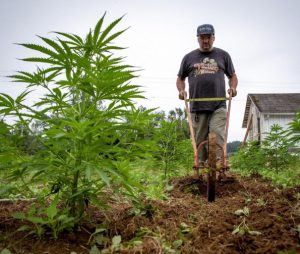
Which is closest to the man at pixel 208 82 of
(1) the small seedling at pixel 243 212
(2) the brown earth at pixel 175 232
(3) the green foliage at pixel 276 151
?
(3) the green foliage at pixel 276 151

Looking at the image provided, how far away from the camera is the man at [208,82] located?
519 cm

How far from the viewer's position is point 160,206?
308 centimetres

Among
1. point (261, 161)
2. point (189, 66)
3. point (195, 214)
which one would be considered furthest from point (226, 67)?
point (195, 214)

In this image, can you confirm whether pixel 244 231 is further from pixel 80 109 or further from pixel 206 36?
pixel 206 36

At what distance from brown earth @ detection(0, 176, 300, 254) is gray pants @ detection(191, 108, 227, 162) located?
2.00 metres

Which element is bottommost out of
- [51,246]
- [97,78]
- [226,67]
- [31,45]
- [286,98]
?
[51,246]

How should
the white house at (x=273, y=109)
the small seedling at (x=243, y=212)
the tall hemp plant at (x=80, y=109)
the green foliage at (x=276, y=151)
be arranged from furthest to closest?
the white house at (x=273, y=109), the green foliage at (x=276, y=151), the small seedling at (x=243, y=212), the tall hemp plant at (x=80, y=109)

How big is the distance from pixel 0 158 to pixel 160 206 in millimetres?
1547

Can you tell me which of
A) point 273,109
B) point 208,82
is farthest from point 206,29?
point 273,109

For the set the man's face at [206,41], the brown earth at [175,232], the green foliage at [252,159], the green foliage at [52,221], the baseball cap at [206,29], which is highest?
the baseball cap at [206,29]

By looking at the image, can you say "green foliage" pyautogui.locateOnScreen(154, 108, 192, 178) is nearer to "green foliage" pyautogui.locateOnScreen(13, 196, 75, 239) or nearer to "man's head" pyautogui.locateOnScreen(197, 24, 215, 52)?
"man's head" pyautogui.locateOnScreen(197, 24, 215, 52)

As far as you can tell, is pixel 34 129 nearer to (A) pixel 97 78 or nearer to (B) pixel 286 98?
(A) pixel 97 78

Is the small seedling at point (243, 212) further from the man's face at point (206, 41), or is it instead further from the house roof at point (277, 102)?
the house roof at point (277, 102)

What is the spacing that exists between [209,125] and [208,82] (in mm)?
697
